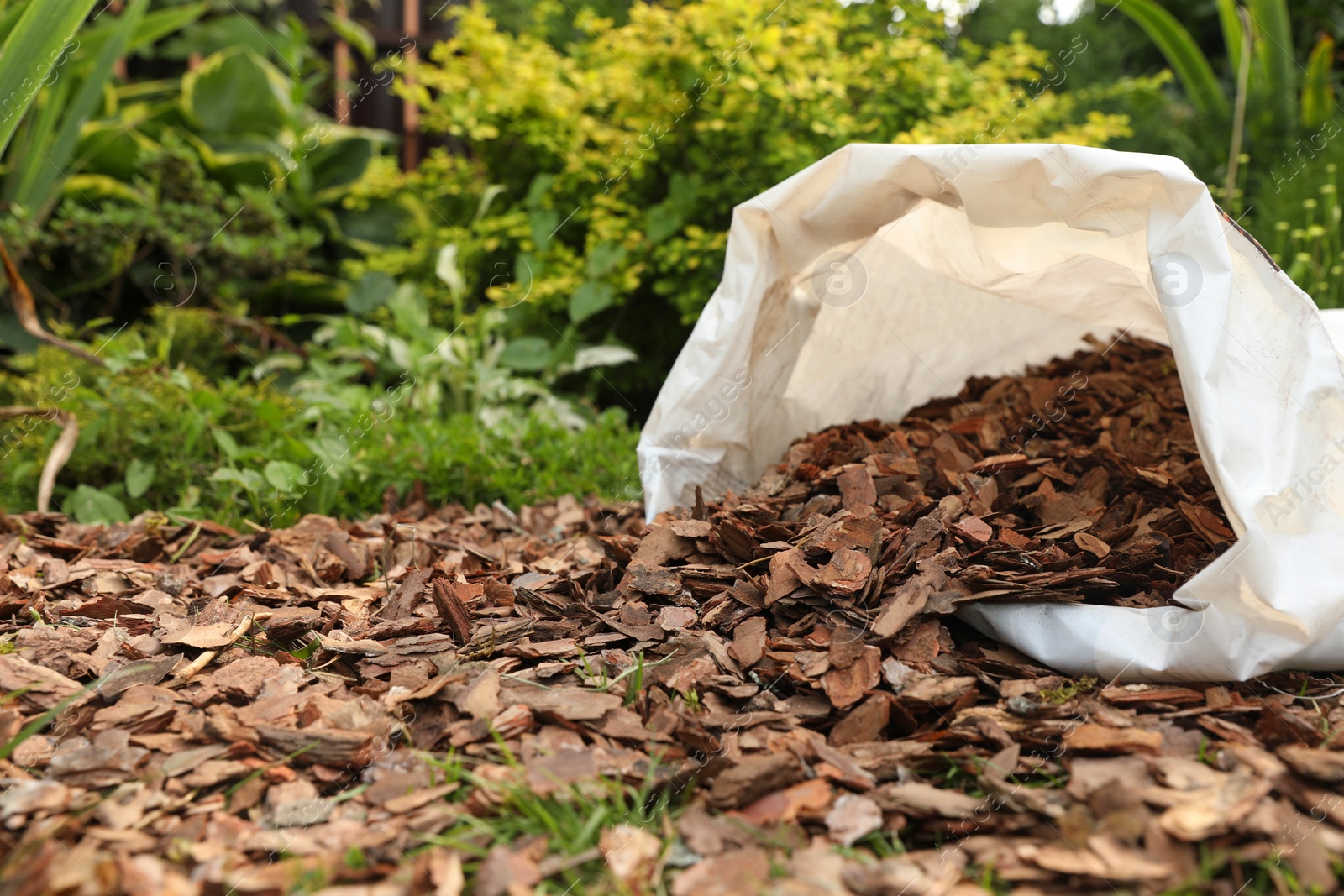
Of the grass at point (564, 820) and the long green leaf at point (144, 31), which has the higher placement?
the long green leaf at point (144, 31)

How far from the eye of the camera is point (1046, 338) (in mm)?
2760

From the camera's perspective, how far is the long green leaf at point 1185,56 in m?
4.56

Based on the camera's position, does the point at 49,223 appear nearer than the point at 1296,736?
No

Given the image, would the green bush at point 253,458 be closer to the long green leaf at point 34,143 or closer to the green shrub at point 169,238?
the green shrub at point 169,238

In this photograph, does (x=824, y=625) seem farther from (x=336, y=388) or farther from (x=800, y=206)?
(x=336, y=388)

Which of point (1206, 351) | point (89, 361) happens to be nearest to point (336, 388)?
point (89, 361)

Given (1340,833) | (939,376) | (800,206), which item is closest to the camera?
(1340,833)

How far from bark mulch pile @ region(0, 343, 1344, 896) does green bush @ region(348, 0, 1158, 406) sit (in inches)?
64.7

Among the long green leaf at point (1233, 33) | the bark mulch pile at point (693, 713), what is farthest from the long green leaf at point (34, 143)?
the long green leaf at point (1233, 33)

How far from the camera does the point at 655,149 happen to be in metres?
3.73

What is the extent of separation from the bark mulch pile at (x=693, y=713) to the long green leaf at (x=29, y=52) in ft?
3.64

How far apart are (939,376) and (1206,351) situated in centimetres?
119

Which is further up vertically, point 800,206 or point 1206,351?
point 800,206

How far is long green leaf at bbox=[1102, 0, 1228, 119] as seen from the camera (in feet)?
15.0
